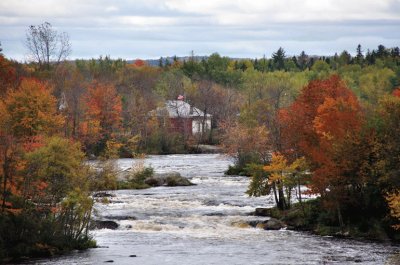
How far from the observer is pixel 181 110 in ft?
482

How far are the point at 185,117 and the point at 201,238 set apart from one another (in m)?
88.0

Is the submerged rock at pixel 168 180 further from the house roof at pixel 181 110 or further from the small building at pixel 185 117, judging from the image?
the house roof at pixel 181 110

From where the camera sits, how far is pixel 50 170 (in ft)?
161

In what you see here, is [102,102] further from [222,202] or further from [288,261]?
[288,261]

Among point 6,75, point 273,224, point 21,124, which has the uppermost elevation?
point 6,75

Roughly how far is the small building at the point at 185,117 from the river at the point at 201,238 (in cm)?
5957

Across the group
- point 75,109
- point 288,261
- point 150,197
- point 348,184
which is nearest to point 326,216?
point 348,184

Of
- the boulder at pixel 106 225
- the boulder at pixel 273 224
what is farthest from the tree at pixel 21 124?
the boulder at pixel 273 224

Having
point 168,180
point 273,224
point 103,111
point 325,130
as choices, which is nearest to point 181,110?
point 103,111

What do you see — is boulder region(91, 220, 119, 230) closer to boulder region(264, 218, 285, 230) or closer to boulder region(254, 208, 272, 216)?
boulder region(264, 218, 285, 230)

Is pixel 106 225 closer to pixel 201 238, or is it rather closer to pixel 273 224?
pixel 201 238

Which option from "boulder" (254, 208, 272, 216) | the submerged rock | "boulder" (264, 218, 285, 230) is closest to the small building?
the submerged rock

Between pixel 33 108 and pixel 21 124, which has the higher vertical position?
pixel 33 108

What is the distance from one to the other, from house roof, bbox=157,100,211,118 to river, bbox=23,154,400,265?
2514 inches
